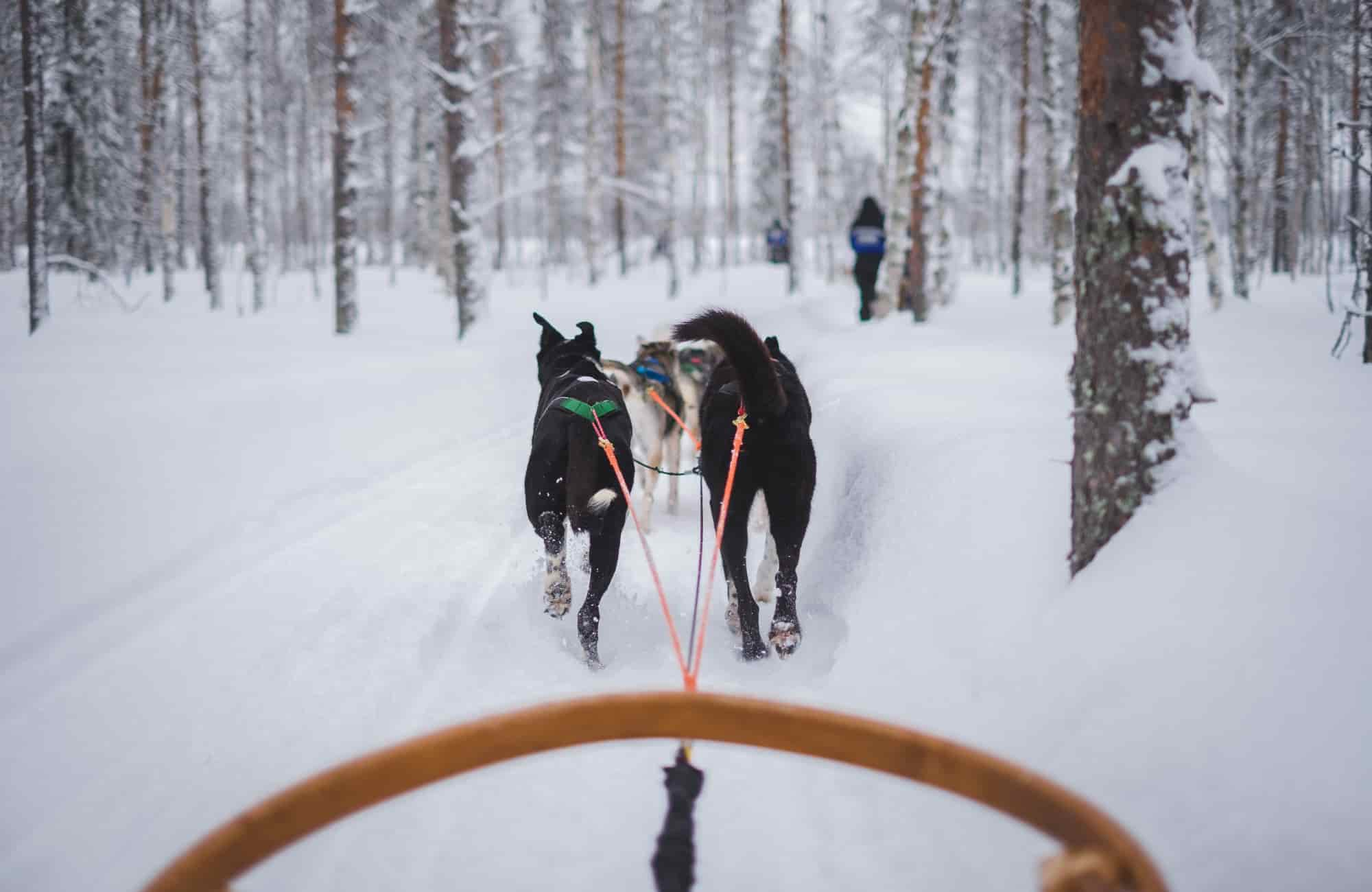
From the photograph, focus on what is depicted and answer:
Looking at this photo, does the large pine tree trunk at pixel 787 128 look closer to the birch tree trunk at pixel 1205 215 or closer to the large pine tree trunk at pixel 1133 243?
the birch tree trunk at pixel 1205 215

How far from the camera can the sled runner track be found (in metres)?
1.18

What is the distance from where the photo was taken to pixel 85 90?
764 inches

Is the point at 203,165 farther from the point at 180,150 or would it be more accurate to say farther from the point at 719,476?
the point at 719,476

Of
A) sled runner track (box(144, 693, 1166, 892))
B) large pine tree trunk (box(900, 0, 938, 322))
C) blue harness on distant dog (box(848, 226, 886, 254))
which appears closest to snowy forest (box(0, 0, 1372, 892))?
sled runner track (box(144, 693, 1166, 892))

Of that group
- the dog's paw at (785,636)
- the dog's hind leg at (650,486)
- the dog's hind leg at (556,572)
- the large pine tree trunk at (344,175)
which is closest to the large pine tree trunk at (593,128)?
the large pine tree trunk at (344,175)

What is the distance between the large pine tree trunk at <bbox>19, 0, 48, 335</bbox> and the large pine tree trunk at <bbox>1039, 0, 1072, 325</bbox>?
50.1ft

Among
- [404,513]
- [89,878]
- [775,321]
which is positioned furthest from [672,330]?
[775,321]

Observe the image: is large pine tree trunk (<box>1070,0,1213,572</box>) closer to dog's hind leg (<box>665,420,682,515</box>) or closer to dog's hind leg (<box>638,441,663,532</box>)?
dog's hind leg (<box>638,441,663,532</box>)

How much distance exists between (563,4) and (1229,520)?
1050 inches

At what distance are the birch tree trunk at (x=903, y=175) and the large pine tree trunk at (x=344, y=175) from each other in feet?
29.6

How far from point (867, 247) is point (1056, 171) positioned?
3313 millimetres

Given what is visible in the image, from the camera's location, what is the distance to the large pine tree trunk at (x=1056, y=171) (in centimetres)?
1253

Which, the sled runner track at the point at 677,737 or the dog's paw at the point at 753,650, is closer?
the sled runner track at the point at 677,737

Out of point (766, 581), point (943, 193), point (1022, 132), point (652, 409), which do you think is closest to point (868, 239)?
point (943, 193)
